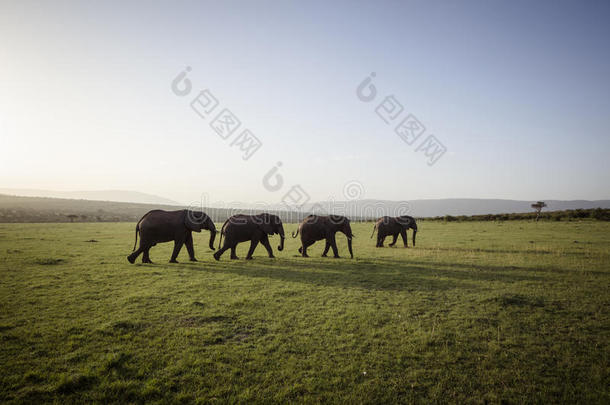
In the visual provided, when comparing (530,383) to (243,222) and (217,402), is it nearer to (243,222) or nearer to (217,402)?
(217,402)

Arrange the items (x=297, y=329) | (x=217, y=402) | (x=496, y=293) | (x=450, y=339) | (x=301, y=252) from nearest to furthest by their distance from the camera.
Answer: (x=217, y=402) → (x=450, y=339) → (x=297, y=329) → (x=496, y=293) → (x=301, y=252)

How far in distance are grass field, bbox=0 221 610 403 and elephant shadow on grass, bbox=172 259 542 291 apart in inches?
6.4

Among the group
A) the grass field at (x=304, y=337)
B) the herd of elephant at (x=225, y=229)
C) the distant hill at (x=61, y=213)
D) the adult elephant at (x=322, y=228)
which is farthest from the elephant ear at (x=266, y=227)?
the distant hill at (x=61, y=213)

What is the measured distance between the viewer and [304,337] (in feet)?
21.2

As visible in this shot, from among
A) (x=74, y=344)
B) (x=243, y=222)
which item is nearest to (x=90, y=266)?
(x=243, y=222)

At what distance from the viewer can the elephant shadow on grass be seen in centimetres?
1104

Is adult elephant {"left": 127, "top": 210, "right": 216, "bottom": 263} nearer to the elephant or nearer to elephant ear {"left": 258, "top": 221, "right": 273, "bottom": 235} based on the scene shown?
the elephant

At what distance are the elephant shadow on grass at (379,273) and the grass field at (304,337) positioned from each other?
162 mm

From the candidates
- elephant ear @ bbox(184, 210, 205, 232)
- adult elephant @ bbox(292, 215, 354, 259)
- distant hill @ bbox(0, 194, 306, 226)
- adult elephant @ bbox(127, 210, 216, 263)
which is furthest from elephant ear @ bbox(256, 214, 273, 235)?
distant hill @ bbox(0, 194, 306, 226)

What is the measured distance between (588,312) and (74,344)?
1321cm

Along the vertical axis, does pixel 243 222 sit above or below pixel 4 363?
above

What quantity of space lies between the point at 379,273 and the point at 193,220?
33.5ft

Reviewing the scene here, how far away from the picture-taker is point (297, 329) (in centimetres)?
687

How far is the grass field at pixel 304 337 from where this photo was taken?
466 cm
